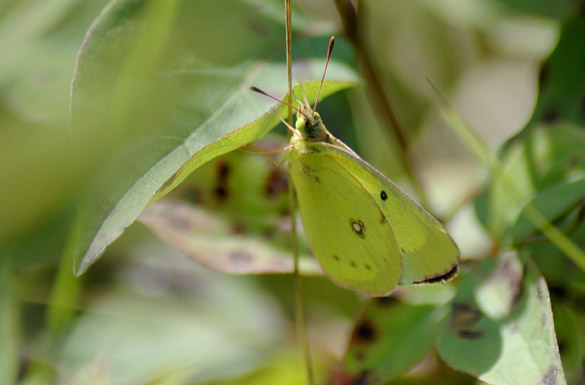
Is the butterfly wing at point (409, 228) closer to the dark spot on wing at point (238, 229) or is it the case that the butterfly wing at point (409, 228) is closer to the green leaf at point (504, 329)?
the green leaf at point (504, 329)

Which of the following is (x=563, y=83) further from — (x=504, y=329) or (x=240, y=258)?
(x=240, y=258)

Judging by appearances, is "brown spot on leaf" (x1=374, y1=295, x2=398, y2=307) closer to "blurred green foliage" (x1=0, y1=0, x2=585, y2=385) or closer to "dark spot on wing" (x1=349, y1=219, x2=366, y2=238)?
"blurred green foliage" (x1=0, y1=0, x2=585, y2=385)

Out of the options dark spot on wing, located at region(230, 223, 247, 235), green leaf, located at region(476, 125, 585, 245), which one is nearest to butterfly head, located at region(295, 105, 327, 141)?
dark spot on wing, located at region(230, 223, 247, 235)

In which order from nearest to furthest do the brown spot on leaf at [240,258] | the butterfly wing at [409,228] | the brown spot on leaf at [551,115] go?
the butterfly wing at [409,228] → the brown spot on leaf at [240,258] → the brown spot on leaf at [551,115]

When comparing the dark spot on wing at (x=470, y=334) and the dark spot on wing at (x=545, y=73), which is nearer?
the dark spot on wing at (x=470, y=334)

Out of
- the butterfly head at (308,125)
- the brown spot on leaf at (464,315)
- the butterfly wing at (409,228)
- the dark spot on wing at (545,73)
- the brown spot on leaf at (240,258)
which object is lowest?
the brown spot on leaf at (240,258)

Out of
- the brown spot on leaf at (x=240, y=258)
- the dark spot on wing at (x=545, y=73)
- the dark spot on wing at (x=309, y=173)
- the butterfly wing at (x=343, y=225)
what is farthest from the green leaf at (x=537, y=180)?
the brown spot on leaf at (x=240, y=258)

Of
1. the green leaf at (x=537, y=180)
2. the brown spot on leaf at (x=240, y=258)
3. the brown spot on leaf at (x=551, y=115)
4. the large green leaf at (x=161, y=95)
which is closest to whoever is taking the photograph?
the large green leaf at (x=161, y=95)

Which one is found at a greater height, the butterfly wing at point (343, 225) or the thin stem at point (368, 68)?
the thin stem at point (368, 68)

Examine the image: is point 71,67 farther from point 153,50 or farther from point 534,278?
point 534,278
